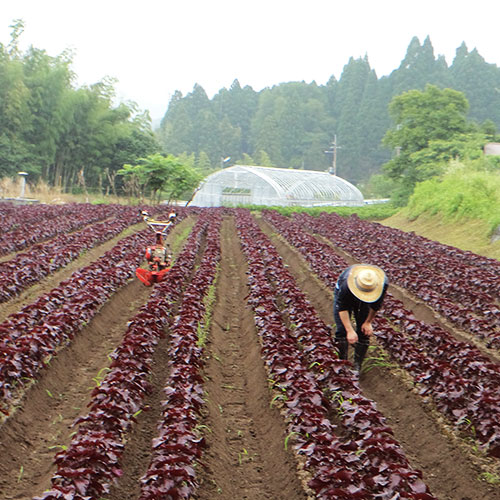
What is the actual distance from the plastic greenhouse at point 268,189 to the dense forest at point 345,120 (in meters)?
34.2

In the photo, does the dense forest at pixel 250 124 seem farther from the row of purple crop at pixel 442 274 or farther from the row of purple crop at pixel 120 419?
the row of purple crop at pixel 120 419

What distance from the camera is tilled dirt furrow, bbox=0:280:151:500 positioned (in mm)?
4832

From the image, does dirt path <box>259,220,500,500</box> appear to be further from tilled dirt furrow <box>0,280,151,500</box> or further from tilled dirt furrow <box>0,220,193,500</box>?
tilled dirt furrow <box>0,280,151,500</box>

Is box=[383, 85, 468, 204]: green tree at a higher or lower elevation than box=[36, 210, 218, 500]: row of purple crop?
higher

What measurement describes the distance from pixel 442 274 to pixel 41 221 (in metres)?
15.1

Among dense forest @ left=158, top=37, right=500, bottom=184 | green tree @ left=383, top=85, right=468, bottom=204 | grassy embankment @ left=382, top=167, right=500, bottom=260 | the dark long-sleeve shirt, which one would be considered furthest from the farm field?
dense forest @ left=158, top=37, right=500, bottom=184

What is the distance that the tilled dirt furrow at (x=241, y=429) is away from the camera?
4.83 metres

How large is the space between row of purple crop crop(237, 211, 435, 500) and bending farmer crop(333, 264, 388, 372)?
328 millimetres

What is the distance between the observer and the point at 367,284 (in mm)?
6242

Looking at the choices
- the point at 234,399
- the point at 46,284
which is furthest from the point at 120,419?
the point at 46,284

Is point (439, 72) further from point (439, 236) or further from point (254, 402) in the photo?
point (254, 402)

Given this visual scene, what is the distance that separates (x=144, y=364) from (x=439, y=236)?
20.5 m

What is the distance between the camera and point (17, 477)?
15.7 feet

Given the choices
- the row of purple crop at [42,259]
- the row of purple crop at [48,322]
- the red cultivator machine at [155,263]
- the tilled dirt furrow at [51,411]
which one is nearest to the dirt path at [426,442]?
the tilled dirt furrow at [51,411]
